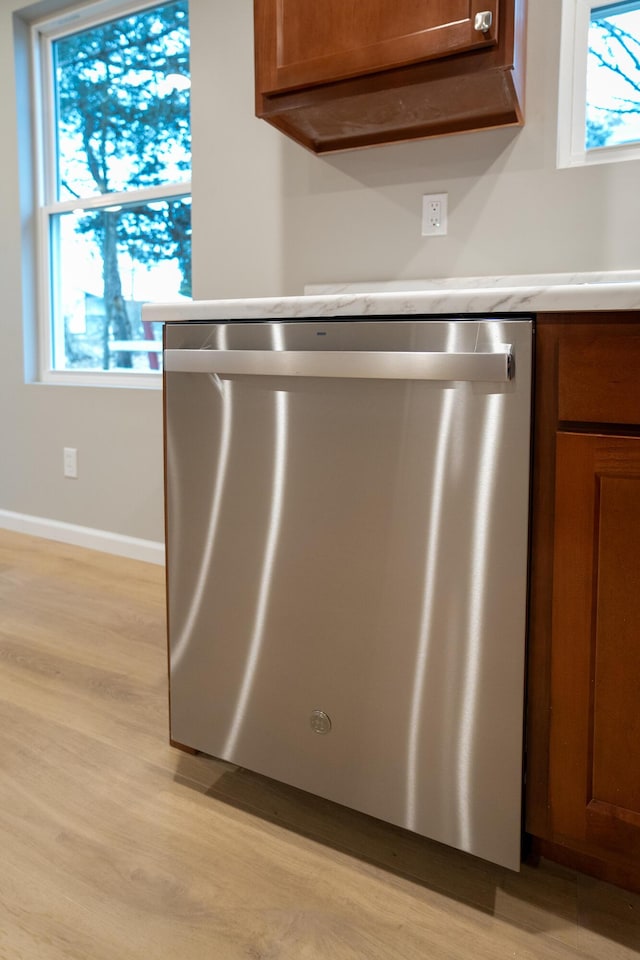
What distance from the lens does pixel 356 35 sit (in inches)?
53.9

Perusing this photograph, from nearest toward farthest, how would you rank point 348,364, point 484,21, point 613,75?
point 348,364 → point 484,21 → point 613,75

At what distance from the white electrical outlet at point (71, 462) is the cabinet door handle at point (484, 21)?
2.07 m

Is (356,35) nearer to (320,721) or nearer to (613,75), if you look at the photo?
(613,75)

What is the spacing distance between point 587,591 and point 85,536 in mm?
2256

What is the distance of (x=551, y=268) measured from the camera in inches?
64.8

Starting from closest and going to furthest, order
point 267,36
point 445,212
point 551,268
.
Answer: point 267,36 → point 551,268 → point 445,212

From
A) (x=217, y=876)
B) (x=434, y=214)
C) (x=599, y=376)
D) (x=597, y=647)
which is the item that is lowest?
Result: (x=217, y=876)

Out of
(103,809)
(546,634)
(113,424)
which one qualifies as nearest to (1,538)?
(113,424)

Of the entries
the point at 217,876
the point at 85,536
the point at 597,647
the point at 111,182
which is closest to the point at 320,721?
the point at 217,876

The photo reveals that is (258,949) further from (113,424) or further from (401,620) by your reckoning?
(113,424)

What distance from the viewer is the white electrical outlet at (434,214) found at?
5.84ft

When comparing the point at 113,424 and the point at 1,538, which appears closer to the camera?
the point at 113,424

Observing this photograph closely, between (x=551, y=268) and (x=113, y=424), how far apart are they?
1.66 metres

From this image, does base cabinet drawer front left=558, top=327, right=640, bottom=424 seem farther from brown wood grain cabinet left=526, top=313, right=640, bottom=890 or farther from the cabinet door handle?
the cabinet door handle
